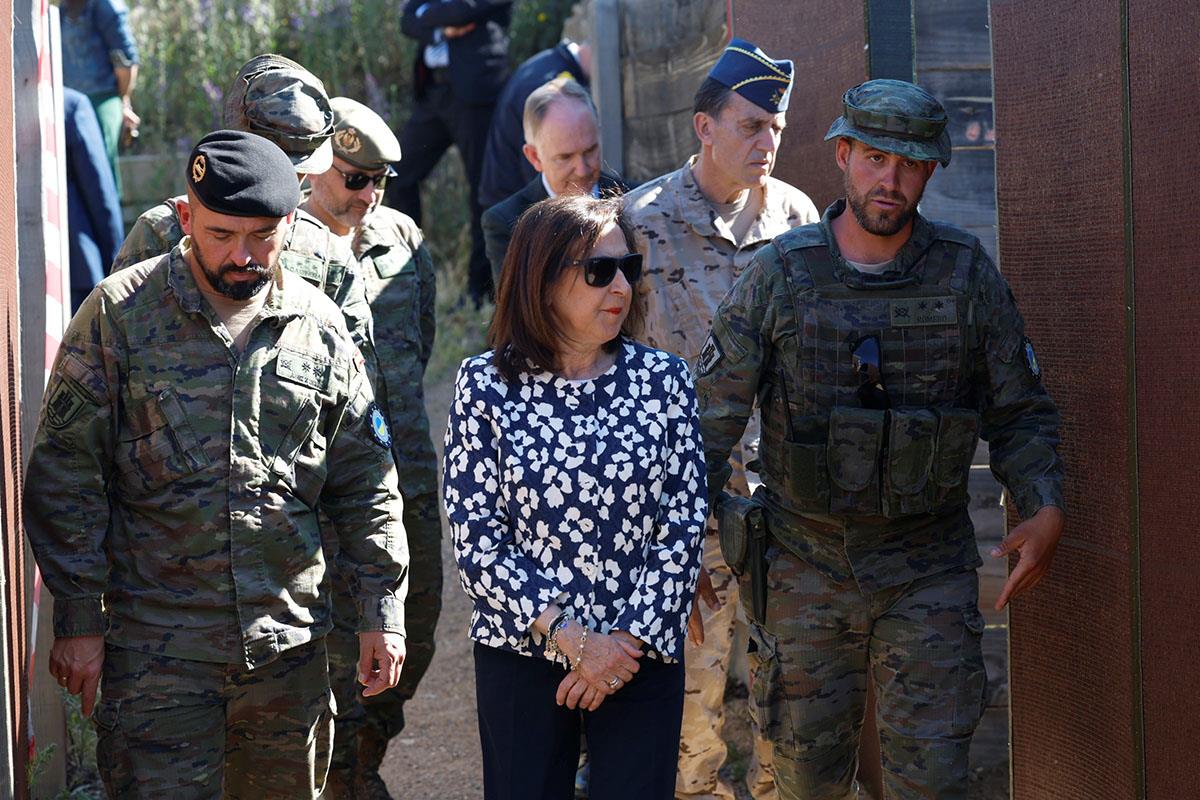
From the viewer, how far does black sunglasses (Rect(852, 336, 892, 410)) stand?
3.84 m

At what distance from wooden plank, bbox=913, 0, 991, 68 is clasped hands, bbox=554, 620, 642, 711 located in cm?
290

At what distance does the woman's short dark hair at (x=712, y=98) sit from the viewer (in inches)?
189

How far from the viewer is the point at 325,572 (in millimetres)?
3676

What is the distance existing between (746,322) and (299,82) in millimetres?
1556

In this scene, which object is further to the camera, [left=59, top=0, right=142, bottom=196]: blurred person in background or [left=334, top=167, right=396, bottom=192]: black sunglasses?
[left=59, top=0, right=142, bottom=196]: blurred person in background

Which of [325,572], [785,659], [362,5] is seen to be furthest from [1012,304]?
[362,5]

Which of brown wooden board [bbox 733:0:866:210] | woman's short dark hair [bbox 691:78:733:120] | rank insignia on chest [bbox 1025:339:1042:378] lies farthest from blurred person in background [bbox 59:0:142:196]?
rank insignia on chest [bbox 1025:339:1042:378]

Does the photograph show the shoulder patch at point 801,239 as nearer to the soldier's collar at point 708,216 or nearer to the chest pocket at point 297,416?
the soldier's collar at point 708,216

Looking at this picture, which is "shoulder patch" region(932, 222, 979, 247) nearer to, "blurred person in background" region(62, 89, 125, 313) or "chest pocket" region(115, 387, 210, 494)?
"chest pocket" region(115, 387, 210, 494)

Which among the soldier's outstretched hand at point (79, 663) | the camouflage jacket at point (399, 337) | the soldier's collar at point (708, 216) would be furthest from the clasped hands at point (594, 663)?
the camouflage jacket at point (399, 337)

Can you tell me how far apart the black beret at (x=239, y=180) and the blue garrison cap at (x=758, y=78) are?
69.9 inches

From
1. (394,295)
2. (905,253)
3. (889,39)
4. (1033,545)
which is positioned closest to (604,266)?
(905,253)

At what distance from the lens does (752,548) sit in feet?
13.4

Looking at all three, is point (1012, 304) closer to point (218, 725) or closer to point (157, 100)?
point (218, 725)
